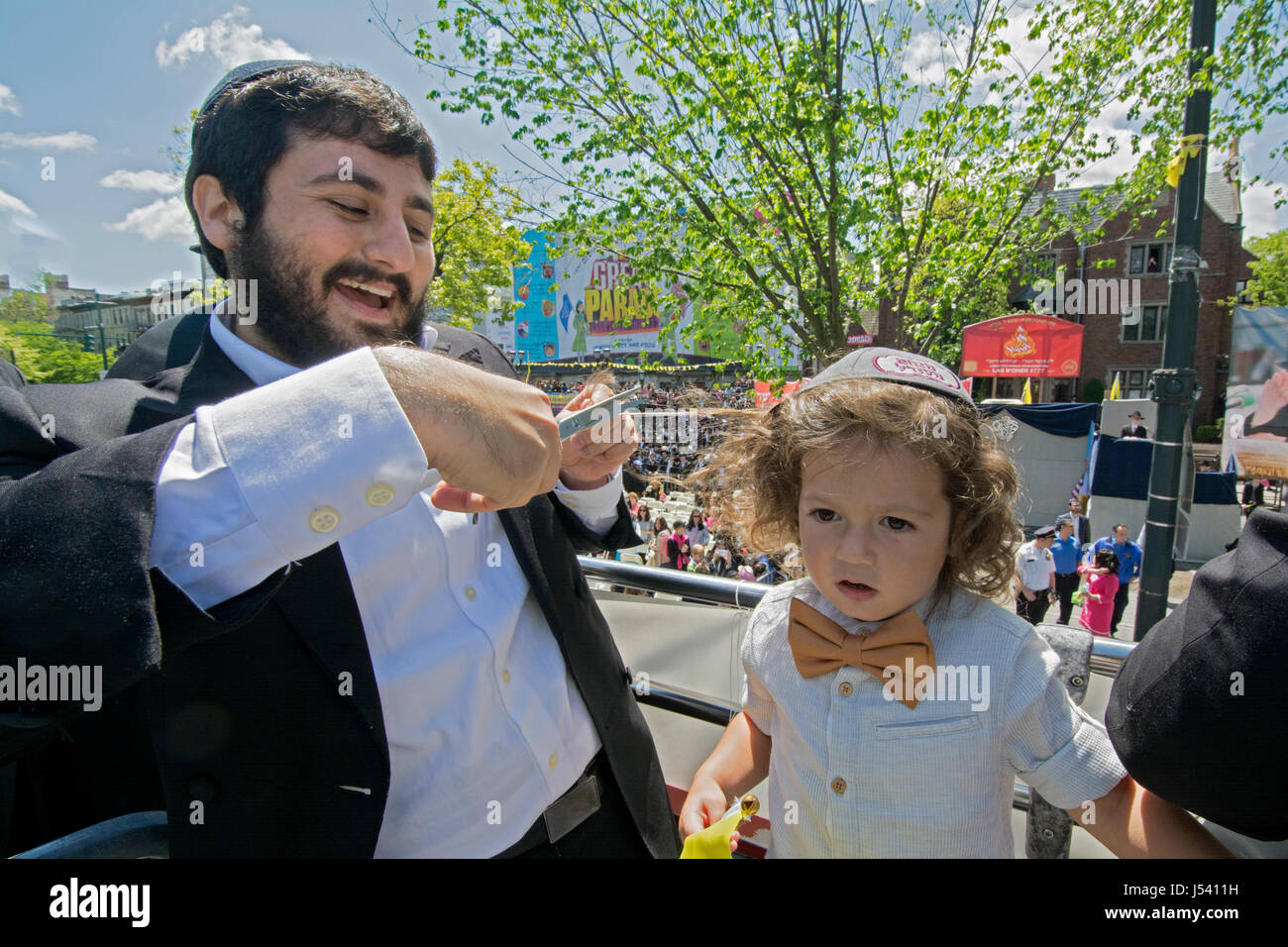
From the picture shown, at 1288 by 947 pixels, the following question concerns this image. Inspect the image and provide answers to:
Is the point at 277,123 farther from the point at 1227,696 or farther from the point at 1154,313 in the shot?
the point at 1154,313

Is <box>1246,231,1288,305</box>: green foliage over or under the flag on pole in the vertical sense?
over

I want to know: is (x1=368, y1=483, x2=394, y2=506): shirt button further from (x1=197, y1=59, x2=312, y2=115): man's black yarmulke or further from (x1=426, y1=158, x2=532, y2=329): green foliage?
(x1=426, y1=158, x2=532, y2=329): green foliage

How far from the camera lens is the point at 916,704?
1472 mm

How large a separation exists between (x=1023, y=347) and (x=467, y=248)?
17.5m

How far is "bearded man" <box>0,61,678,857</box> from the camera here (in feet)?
2.73

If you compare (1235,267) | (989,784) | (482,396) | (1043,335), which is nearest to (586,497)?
(482,396)

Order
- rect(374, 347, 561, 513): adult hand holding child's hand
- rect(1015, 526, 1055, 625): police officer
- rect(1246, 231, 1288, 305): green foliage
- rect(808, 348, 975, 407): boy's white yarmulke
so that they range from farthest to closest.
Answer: rect(1246, 231, 1288, 305): green foliage, rect(1015, 526, 1055, 625): police officer, rect(808, 348, 975, 407): boy's white yarmulke, rect(374, 347, 561, 513): adult hand holding child's hand

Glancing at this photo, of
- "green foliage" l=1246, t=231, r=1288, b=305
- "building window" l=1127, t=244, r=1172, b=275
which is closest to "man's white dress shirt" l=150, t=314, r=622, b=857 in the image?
"building window" l=1127, t=244, r=1172, b=275

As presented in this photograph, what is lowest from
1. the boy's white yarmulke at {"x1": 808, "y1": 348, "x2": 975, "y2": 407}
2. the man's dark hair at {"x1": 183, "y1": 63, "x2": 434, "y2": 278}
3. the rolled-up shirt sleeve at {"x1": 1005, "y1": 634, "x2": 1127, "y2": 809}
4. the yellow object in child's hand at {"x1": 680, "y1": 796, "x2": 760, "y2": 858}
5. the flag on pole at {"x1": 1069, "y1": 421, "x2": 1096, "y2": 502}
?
the flag on pole at {"x1": 1069, "y1": 421, "x2": 1096, "y2": 502}

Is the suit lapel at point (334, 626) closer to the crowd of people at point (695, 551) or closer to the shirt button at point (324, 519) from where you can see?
the shirt button at point (324, 519)

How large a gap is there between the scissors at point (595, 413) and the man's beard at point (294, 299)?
530 mm

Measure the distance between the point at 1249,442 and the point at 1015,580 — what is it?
14870 millimetres

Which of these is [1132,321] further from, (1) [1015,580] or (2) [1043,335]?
(1) [1015,580]

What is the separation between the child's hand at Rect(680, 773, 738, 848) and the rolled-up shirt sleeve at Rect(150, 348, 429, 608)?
1090mm
